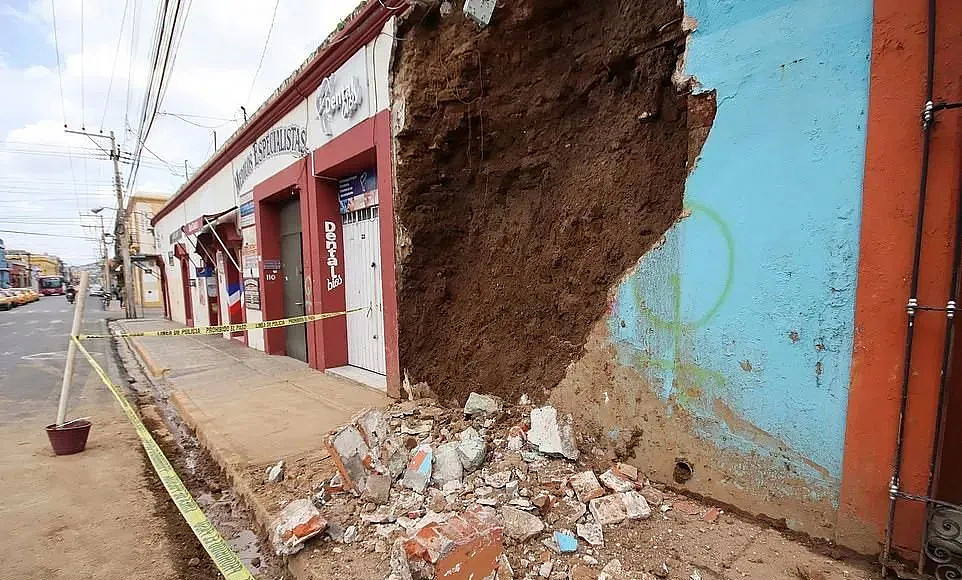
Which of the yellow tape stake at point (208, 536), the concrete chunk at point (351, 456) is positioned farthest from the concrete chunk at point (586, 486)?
the yellow tape stake at point (208, 536)

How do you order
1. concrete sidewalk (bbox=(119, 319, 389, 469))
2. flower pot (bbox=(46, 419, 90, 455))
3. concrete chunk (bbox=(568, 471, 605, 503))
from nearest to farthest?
concrete chunk (bbox=(568, 471, 605, 503)), concrete sidewalk (bbox=(119, 319, 389, 469)), flower pot (bbox=(46, 419, 90, 455))

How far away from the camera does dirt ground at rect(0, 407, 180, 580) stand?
2.64 metres

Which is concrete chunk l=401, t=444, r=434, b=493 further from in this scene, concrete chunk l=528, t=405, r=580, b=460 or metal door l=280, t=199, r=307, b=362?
metal door l=280, t=199, r=307, b=362

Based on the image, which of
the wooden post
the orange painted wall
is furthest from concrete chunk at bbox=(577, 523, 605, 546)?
the wooden post

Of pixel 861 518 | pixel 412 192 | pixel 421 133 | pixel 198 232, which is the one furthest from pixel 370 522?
pixel 198 232

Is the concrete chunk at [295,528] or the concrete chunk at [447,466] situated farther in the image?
the concrete chunk at [447,466]

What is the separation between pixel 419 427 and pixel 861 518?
2.84 meters

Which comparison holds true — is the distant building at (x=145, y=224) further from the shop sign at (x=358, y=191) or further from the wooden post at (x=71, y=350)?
the wooden post at (x=71, y=350)

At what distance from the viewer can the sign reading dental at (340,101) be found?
17.8 ft

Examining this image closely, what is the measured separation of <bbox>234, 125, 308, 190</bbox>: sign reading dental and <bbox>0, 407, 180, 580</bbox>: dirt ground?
15.7 ft

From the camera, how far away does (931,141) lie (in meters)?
1.91

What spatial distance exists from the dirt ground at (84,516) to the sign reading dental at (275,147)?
4775 mm

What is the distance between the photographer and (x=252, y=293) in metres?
9.69

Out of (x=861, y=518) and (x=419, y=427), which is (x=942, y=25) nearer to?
(x=861, y=518)
